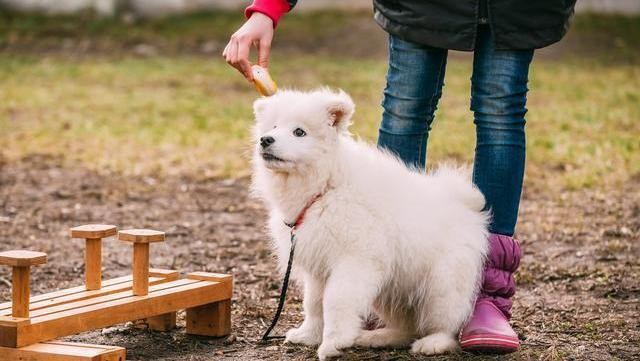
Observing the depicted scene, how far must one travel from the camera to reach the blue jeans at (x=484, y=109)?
3.57 m

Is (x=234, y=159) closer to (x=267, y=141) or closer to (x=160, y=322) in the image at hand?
(x=160, y=322)

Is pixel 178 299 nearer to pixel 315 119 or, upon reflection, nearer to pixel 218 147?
pixel 315 119

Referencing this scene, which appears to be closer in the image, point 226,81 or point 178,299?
point 178,299

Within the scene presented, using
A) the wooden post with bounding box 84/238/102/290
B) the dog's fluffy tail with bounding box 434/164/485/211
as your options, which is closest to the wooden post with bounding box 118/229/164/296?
the wooden post with bounding box 84/238/102/290

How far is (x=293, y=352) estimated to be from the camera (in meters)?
3.51

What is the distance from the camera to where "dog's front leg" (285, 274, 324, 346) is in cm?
356

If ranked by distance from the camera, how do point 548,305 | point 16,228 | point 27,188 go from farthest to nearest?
point 27,188
point 16,228
point 548,305

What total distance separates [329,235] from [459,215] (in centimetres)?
49

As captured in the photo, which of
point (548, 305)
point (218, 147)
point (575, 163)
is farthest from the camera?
point (218, 147)

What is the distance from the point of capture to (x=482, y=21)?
3559mm

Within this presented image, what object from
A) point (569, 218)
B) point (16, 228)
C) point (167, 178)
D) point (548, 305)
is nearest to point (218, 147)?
point (167, 178)

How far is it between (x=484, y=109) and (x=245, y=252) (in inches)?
80.3

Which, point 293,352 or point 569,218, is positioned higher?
point 569,218

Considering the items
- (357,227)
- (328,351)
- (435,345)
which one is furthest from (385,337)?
(357,227)
